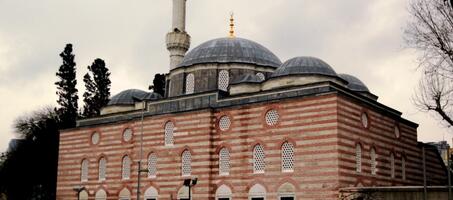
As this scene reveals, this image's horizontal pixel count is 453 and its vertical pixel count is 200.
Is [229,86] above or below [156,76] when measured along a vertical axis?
below

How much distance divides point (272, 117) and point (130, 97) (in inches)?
509

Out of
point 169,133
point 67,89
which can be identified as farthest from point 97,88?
point 169,133

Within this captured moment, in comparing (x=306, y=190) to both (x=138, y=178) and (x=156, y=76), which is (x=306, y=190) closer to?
(x=138, y=178)

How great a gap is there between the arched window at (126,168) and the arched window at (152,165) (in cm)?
175

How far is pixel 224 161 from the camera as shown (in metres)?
28.6

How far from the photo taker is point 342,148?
2473 centimetres

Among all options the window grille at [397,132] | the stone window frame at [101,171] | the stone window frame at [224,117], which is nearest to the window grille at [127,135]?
the stone window frame at [101,171]

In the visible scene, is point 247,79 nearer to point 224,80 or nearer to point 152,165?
point 224,80

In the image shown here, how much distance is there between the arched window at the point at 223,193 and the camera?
28.0 meters

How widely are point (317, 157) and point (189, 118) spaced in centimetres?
794

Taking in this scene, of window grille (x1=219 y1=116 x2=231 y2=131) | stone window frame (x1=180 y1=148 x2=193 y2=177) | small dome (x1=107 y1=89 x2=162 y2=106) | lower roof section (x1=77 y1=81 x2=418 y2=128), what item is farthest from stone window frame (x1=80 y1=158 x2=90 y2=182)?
window grille (x1=219 y1=116 x2=231 y2=131)

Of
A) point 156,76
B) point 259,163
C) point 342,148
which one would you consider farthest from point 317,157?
point 156,76

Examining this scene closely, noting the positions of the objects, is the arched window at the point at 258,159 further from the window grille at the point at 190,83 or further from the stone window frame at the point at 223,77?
the window grille at the point at 190,83

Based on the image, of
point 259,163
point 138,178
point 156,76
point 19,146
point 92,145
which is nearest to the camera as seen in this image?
point 259,163
